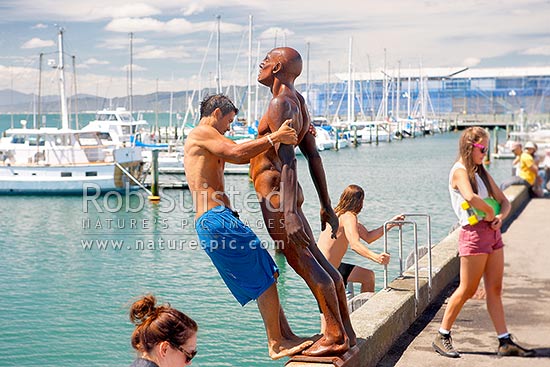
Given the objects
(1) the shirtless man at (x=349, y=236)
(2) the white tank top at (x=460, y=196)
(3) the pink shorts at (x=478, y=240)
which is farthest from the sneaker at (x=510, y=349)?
(1) the shirtless man at (x=349, y=236)

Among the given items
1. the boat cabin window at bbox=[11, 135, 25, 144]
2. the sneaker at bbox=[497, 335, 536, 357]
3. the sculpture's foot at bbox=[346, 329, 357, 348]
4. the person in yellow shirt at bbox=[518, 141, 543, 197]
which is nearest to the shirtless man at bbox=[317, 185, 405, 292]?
the sneaker at bbox=[497, 335, 536, 357]

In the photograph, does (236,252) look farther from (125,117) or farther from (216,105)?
(125,117)

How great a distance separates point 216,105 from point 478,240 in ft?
8.50

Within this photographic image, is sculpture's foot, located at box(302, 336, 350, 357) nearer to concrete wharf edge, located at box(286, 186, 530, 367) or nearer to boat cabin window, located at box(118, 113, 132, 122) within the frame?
concrete wharf edge, located at box(286, 186, 530, 367)

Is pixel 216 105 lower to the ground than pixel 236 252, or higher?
higher

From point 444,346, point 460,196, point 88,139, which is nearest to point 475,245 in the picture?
point 460,196

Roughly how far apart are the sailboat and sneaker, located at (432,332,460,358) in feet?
98.6

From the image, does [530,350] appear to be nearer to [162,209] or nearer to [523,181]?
[523,181]

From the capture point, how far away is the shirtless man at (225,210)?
5184 mm

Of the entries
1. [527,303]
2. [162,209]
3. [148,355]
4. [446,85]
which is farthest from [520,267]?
[446,85]

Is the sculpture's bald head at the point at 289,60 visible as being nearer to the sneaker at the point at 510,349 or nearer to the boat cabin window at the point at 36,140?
the sneaker at the point at 510,349

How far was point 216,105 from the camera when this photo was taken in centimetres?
546

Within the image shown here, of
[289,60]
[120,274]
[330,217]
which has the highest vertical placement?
[289,60]

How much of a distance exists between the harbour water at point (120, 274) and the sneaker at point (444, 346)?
280cm
